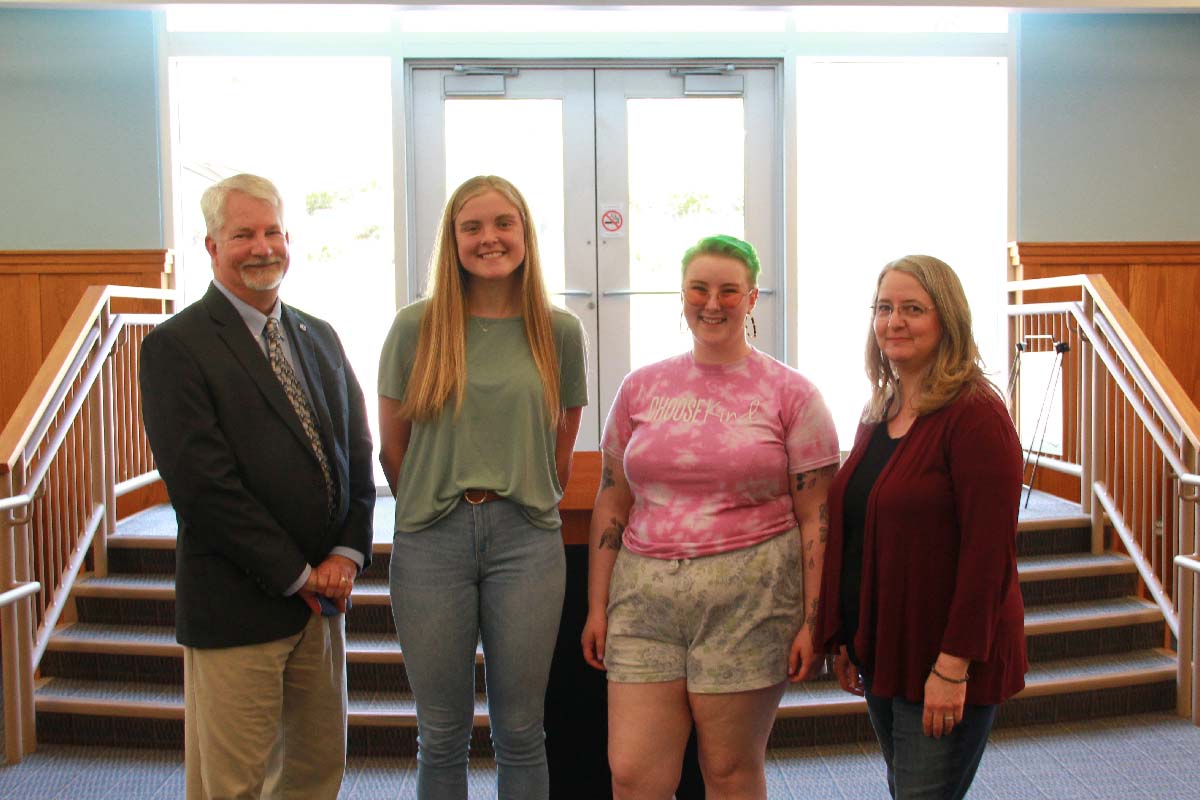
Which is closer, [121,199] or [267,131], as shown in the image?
[121,199]

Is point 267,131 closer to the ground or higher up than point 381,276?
higher up

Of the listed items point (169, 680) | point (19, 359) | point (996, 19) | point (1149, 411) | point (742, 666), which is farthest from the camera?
point (996, 19)

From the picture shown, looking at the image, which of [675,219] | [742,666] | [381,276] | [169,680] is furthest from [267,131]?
[742,666]

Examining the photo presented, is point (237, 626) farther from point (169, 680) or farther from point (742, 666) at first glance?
point (169, 680)

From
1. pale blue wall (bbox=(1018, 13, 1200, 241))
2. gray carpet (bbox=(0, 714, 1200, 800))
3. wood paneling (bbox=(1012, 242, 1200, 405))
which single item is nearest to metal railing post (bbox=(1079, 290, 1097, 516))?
wood paneling (bbox=(1012, 242, 1200, 405))

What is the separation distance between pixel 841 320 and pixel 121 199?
13.3ft

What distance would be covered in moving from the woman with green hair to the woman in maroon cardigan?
99 millimetres

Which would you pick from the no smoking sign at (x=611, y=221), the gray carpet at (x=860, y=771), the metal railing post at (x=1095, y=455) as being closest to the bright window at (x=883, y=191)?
the no smoking sign at (x=611, y=221)

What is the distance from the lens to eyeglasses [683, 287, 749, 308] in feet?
6.31

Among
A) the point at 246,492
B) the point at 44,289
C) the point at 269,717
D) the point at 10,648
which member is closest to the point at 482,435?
the point at 246,492

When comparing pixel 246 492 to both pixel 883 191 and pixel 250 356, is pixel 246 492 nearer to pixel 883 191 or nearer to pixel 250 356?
pixel 250 356

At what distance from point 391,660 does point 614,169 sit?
10.1ft

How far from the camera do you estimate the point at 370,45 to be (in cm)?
549

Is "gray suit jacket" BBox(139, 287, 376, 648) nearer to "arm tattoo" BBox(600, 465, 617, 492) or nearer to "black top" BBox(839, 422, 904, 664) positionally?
"arm tattoo" BBox(600, 465, 617, 492)
